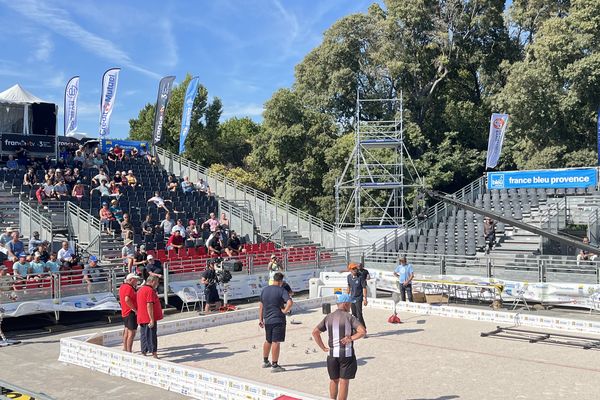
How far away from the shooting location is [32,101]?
32.3m

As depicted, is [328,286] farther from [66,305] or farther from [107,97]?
[107,97]

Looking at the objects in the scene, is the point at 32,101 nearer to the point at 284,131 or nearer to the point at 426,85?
the point at 284,131

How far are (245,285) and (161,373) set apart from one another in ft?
39.2

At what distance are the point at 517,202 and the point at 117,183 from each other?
1860cm

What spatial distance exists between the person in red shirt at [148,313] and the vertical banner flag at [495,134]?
26.5 m

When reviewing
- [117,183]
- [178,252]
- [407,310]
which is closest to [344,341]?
[407,310]

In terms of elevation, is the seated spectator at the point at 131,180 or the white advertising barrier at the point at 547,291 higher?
the seated spectator at the point at 131,180

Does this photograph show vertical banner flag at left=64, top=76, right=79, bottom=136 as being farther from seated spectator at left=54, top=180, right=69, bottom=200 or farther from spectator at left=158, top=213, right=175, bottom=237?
spectator at left=158, top=213, right=175, bottom=237

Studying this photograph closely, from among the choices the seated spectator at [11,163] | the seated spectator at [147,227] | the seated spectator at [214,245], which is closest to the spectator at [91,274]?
the seated spectator at [147,227]

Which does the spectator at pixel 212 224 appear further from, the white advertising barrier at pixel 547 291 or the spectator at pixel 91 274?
the white advertising barrier at pixel 547 291

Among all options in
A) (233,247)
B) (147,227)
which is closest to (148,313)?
(147,227)

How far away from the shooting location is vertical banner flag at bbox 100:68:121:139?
36.7m

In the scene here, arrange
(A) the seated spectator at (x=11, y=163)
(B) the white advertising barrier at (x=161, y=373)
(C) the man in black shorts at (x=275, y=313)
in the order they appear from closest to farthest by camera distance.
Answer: (B) the white advertising barrier at (x=161, y=373) → (C) the man in black shorts at (x=275, y=313) → (A) the seated spectator at (x=11, y=163)

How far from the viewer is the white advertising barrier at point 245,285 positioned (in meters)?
20.7
